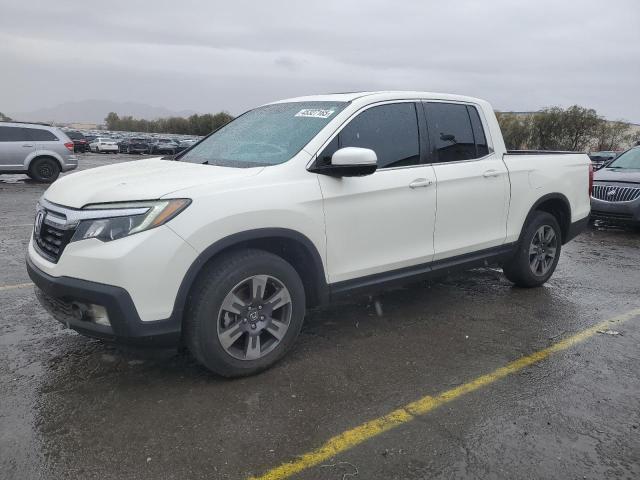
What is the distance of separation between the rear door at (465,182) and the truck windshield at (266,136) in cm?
102

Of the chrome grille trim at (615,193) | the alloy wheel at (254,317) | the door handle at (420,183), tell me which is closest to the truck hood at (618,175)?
the chrome grille trim at (615,193)

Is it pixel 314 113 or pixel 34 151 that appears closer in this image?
pixel 314 113

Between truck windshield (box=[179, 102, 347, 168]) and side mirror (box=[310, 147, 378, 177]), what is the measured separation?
0.35 m

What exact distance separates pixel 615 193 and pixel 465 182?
6555 mm

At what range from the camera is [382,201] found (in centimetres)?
398

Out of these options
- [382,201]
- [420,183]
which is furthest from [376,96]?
[382,201]

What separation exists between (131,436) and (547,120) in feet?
152

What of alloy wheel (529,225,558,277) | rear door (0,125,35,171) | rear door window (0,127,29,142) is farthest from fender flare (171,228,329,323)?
rear door window (0,127,29,142)

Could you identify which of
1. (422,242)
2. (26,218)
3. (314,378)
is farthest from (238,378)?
(26,218)

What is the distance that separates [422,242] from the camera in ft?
14.2

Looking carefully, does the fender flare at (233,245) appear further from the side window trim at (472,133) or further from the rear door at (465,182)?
the side window trim at (472,133)

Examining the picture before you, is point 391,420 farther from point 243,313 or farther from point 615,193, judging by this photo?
point 615,193

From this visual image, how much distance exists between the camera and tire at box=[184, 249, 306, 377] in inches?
127

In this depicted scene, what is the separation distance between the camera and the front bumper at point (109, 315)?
9.82 ft
